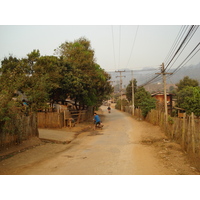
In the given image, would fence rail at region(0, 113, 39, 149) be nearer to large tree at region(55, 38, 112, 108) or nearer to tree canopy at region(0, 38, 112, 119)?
Answer: tree canopy at region(0, 38, 112, 119)

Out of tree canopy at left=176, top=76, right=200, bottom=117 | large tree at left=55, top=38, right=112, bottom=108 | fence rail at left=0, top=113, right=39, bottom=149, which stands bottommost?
fence rail at left=0, top=113, right=39, bottom=149

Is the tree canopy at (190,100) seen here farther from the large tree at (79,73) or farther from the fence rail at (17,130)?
the fence rail at (17,130)

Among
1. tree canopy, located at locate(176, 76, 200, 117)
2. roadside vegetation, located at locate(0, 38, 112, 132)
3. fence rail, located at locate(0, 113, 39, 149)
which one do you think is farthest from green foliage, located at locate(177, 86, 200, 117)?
fence rail, located at locate(0, 113, 39, 149)

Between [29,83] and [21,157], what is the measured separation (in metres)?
5.62

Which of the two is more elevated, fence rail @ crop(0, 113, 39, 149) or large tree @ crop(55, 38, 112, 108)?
large tree @ crop(55, 38, 112, 108)

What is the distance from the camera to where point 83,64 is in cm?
2052

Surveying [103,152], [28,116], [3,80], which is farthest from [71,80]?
[103,152]

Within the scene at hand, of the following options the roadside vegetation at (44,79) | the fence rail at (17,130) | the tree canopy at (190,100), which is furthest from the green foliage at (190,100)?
the fence rail at (17,130)

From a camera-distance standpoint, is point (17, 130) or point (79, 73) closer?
point (17, 130)

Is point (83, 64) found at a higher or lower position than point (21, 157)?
higher

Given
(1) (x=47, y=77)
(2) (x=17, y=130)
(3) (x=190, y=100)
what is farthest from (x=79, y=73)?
(3) (x=190, y=100)

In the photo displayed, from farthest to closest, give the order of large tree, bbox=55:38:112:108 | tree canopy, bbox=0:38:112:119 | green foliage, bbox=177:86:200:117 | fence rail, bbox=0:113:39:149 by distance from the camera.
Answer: green foliage, bbox=177:86:200:117
large tree, bbox=55:38:112:108
tree canopy, bbox=0:38:112:119
fence rail, bbox=0:113:39:149

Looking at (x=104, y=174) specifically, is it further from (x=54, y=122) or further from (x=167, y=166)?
(x=54, y=122)

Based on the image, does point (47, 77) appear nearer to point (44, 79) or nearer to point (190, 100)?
point (44, 79)
